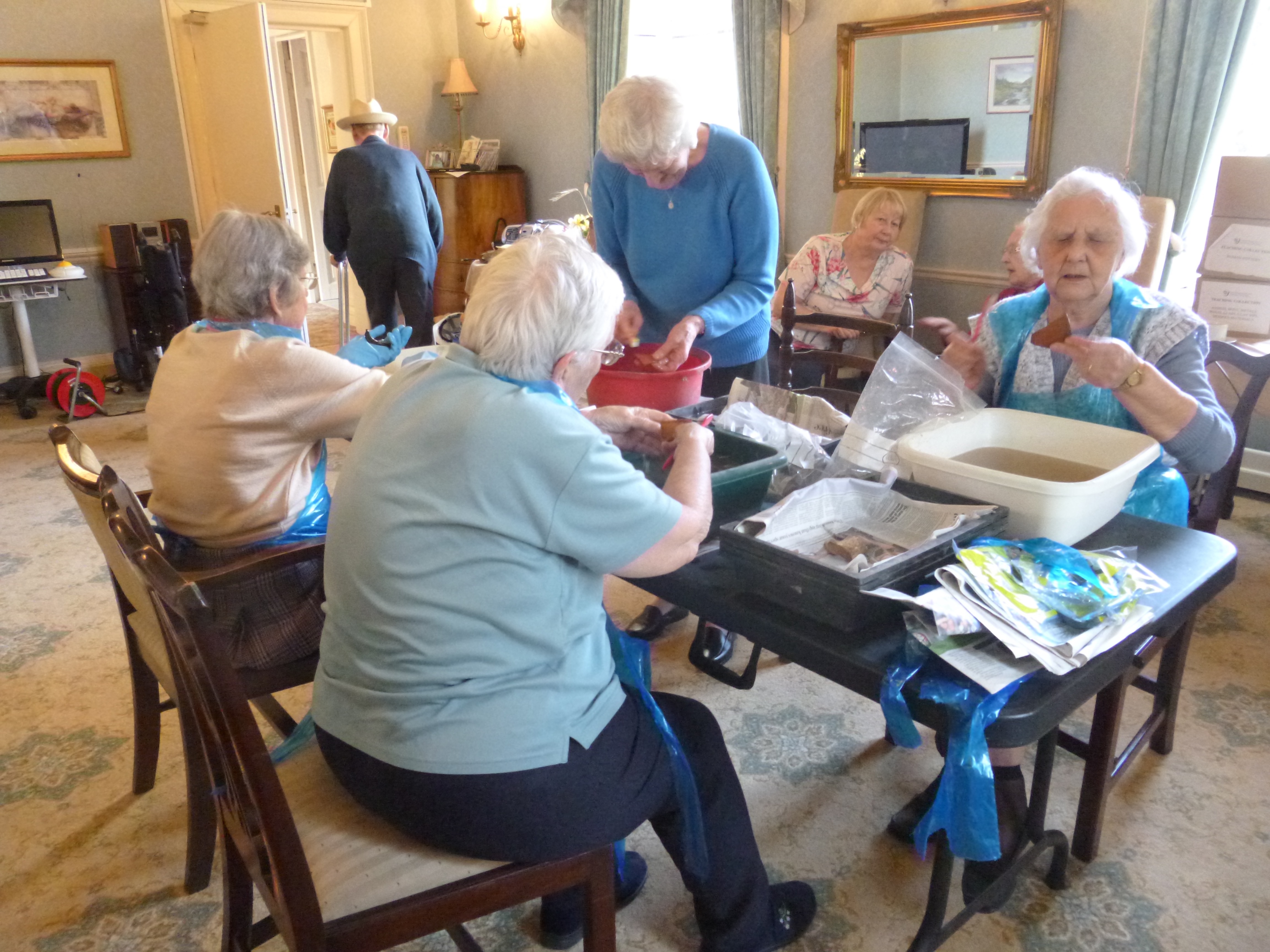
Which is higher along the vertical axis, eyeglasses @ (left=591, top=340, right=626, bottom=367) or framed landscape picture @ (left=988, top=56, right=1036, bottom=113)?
framed landscape picture @ (left=988, top=56, right=1036, bottom=113)

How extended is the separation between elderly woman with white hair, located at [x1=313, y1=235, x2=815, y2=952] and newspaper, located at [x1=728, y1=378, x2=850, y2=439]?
21.7 inches

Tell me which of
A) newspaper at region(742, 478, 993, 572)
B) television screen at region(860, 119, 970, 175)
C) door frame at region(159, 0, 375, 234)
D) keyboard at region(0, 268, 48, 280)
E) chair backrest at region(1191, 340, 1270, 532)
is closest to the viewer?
newspaper at region(742, 478, 993, 572)

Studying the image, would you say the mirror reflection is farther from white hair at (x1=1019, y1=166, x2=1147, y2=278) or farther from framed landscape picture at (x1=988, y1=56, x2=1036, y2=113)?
white hair at (x1=1019, y1=166, x2=1147, y2=278)

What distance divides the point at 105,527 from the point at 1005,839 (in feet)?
4.83

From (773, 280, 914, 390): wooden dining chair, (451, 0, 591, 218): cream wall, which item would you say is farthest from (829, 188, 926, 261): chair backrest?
(451, 0, 591, 218): cream wall

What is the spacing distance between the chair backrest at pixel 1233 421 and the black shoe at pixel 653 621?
48.8 inches

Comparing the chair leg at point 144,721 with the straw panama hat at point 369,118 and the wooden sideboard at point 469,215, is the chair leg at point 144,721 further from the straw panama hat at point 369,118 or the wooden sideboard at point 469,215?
Answer: the wooden sideboard at point 469,215

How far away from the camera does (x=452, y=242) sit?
19.2ft

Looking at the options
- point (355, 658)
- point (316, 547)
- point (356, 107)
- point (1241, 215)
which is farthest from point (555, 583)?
point (356, 107)

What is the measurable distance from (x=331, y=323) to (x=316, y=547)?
605 centimetres

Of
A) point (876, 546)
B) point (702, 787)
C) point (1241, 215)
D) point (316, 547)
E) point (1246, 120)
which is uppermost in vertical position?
point (1246, 120)

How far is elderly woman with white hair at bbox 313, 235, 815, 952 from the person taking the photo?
3.39ft

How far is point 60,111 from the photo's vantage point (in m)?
5.06

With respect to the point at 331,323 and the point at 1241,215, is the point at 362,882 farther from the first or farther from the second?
the point at 331,323
